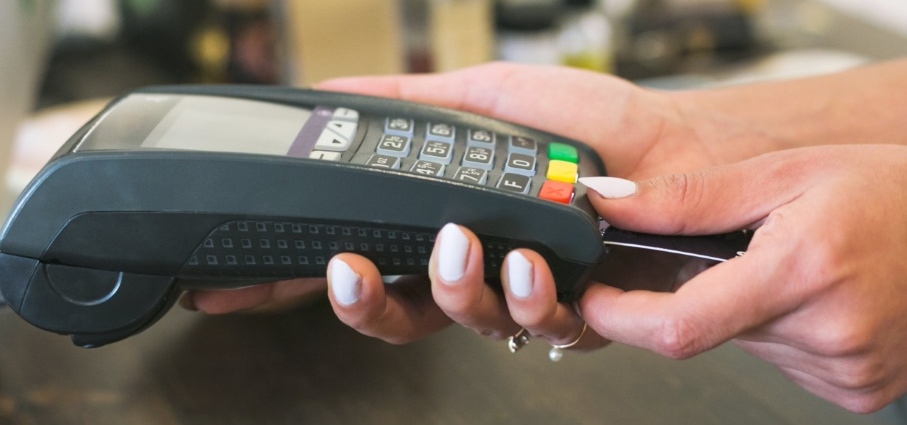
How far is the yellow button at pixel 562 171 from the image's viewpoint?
1.49 ft

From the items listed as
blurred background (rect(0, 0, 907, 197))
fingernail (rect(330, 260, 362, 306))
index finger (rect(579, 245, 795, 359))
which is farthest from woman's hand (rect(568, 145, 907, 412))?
blurred background (rect(0, 0, 907, 197))

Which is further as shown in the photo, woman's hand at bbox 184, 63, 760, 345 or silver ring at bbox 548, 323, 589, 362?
woman's hand at bbox 184, 63, 760, 345

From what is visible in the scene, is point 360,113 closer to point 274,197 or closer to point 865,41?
point 274,197

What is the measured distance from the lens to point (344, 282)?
1.37 ft

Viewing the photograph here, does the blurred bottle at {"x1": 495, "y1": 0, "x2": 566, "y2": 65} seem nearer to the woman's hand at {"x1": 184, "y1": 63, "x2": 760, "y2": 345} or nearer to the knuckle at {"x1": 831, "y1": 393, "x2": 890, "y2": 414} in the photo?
the woman's hand at {"x1": 184, "y1": 63, "x2": 760, "y2": 345}

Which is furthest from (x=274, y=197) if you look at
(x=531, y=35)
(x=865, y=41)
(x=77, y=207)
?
(x=865, y=41)

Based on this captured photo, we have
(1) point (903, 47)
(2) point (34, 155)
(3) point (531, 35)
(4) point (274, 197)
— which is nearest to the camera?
(4) point (274, 197)

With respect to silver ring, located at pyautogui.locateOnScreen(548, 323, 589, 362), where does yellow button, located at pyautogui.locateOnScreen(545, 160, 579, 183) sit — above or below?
above

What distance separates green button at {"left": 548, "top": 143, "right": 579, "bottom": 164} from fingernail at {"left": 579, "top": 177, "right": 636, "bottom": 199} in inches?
1.5

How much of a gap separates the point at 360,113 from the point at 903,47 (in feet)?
3.34

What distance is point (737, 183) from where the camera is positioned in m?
0.44

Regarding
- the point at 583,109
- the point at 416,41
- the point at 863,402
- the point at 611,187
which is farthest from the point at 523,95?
the point at 416,41

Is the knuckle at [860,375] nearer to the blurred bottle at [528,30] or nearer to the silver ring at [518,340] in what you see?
the silver ring at [518,340]

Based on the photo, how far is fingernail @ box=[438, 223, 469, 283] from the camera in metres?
0.40
